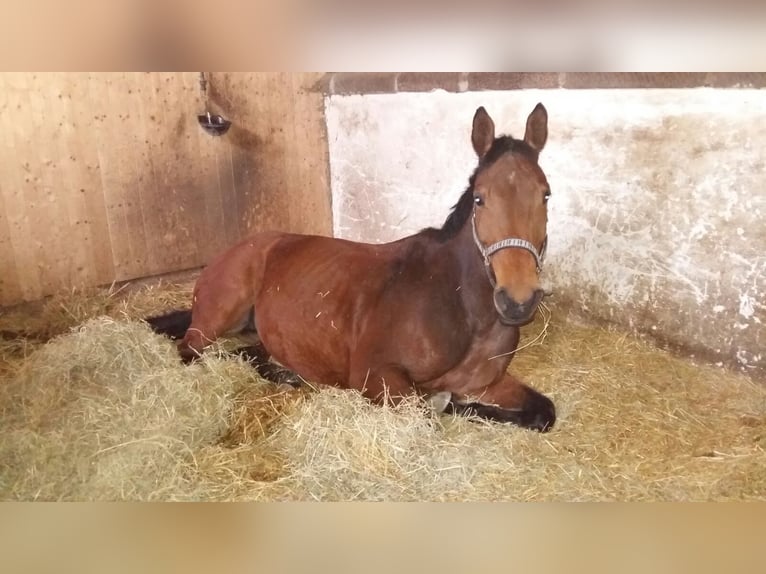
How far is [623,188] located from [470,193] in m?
0.45

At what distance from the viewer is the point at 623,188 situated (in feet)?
5.71

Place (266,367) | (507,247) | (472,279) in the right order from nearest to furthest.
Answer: (507,247) < (472,279) < (266,367)

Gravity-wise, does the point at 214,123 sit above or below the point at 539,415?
above

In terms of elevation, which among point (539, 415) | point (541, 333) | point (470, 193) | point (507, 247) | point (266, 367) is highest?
point (470, 193)

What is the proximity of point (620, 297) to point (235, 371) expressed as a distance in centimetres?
123

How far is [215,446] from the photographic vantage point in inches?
70.2

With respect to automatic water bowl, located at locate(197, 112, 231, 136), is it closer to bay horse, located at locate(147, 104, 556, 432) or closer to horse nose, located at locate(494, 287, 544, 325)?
bay horse, located at locate(147, 104, 556, 432)

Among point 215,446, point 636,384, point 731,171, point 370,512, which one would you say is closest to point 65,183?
point 215,446

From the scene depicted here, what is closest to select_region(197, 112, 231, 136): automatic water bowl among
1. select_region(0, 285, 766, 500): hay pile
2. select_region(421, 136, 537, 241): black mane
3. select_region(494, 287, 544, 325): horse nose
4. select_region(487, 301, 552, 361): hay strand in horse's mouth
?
select_region(0, 285, 766, 500): hay pile

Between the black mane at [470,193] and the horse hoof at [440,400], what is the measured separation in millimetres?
480

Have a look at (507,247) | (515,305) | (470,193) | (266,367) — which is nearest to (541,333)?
(515,305)

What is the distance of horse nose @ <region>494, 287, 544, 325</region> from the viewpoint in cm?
166

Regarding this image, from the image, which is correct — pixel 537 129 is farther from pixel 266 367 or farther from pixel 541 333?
pixel 266 367
